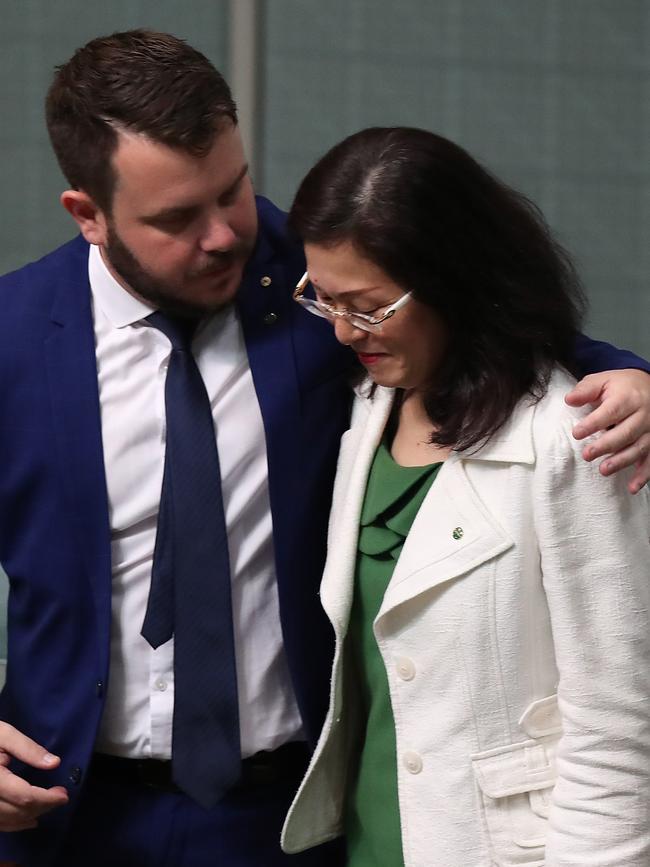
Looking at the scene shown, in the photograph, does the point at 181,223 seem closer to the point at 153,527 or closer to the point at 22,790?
the point at 153,527

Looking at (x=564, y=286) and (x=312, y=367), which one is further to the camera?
(x=312, y=367)

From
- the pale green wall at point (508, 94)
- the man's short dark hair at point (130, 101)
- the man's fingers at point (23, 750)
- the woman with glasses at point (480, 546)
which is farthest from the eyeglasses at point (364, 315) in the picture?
the pale green wall at point (508, 94)

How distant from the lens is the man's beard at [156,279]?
182cm

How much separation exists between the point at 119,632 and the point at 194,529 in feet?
0.59

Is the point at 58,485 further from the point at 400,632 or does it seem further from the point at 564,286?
the point at 564,286

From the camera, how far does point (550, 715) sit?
1596 millimetres

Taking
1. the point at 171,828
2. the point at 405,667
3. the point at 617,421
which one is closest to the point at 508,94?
the point at 617,421

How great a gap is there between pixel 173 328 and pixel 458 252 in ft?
1.48

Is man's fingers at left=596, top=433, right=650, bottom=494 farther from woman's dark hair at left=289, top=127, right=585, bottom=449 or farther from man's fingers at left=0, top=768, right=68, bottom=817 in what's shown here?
man's fingers at left=0, top=768, right=68, bottom=817

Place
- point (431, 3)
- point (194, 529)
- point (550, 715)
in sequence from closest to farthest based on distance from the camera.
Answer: point (550, 715) < point (194, 529) < point (431, 3)

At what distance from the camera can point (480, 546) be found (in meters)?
1.56

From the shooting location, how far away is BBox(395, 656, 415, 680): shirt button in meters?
1.63

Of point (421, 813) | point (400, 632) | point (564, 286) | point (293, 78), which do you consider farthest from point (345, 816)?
point (293, 78)

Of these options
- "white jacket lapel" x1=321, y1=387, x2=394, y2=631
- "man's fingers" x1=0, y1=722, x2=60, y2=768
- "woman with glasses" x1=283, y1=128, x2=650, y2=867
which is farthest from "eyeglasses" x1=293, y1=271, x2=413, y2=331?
"man's fingers" x1=0, y1=722, x2=60, y2=768
